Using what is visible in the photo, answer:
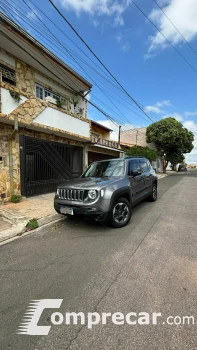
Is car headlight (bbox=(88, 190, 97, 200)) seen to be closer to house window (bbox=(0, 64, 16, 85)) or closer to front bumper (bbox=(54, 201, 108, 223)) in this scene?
front bumper (bbox=(54, 201, 108, 223))

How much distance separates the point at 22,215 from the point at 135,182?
3.71m

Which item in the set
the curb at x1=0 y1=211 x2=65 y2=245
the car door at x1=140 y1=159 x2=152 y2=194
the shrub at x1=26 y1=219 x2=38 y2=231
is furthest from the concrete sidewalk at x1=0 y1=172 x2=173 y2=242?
the car door at x1=140 y1=159 x2=152 y2=194

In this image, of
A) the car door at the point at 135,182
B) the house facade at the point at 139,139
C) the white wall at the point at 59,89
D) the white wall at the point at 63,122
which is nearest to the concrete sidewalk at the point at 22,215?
the car door at the point at 135,182

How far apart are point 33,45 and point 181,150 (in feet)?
89.9

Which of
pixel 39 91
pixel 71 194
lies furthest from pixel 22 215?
pixel 39 91

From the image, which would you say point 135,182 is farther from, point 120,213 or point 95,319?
point 95,319

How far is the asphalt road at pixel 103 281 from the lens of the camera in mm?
1823

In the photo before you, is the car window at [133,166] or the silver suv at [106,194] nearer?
the silver suv at [106,194]

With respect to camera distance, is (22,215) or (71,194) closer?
(71,194)

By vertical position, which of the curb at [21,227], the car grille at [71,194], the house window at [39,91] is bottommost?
the curb at [21,227]

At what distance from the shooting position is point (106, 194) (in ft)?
14.6

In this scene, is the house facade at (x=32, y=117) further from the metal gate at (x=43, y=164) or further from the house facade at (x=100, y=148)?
the house facade at (x=100, y=148)

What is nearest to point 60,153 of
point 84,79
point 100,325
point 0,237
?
point 84,79

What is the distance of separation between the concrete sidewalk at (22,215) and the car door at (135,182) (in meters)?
2.41
